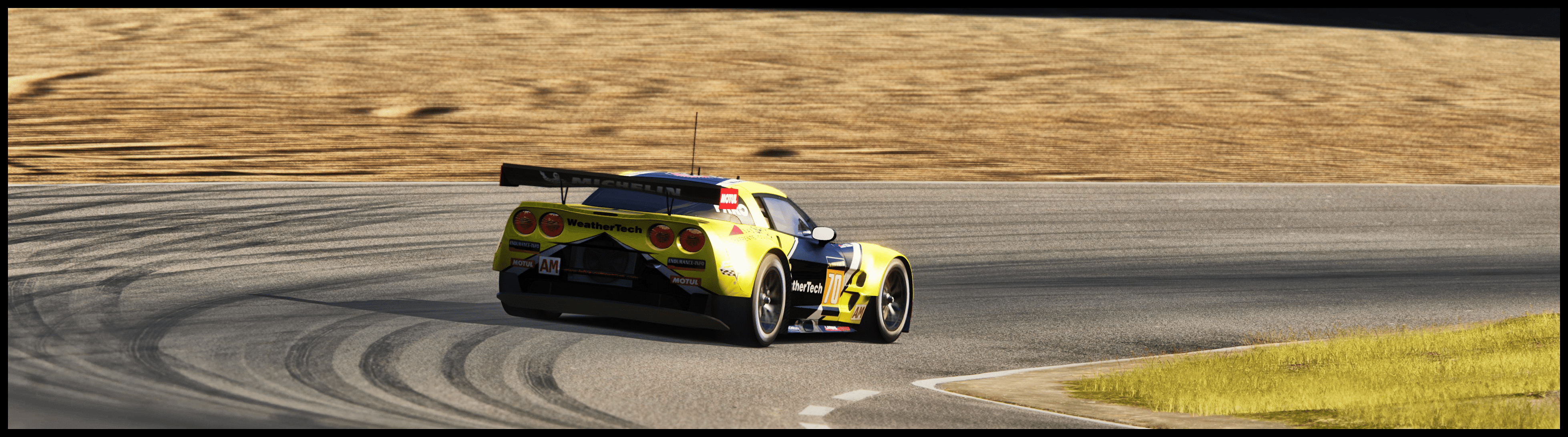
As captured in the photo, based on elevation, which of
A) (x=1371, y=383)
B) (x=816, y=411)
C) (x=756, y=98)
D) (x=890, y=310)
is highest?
(x=756, y=98)

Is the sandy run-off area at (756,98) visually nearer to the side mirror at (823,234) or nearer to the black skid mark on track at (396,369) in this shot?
the black skid mark on track at (396,369)

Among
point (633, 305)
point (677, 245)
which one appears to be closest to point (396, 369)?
point (633, 305)

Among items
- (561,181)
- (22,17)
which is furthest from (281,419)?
(22,17)

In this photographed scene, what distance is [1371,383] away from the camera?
855 cm

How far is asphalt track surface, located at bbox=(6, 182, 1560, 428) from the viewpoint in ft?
22.6

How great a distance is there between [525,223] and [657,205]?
94 centimetres

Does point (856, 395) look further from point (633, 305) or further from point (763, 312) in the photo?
point (633, 305)

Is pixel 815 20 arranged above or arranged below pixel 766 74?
above

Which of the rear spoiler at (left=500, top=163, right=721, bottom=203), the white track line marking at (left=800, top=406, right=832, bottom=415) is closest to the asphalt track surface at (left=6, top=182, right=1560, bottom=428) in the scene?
the white track line marking at (left=800, top=406, right=832, bottom=415)

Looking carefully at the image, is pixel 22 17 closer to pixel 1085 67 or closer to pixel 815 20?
pixel 815 20

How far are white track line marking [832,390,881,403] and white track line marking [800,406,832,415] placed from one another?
0.30 meters

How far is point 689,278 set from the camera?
8.88m

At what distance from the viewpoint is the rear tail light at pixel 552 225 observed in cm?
905
